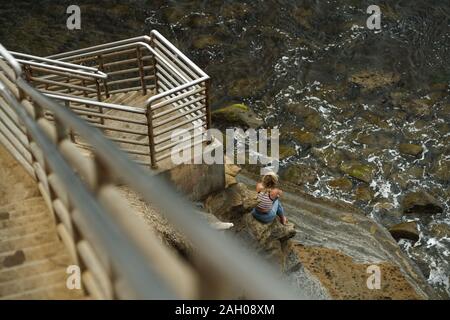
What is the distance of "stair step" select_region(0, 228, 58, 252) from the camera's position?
464 cm

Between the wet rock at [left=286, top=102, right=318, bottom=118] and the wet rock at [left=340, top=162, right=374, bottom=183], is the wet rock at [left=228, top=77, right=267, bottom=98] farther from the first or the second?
the wet rock at [left=340, top=162, right=374, bottom=183]

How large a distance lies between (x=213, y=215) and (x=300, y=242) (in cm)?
399

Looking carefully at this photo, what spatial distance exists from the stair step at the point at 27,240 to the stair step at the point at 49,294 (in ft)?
1.76

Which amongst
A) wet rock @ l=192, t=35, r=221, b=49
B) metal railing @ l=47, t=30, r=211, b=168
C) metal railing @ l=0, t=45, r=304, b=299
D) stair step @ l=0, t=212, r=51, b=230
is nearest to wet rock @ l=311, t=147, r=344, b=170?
wet rock @ l=192, t=35, r=221, b=49

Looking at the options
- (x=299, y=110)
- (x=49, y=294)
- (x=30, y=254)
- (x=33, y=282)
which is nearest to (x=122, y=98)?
(x=30, y=254)

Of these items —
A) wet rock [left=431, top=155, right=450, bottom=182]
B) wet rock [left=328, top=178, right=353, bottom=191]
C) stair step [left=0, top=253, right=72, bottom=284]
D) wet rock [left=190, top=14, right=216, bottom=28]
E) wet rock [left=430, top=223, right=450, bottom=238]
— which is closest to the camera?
stair step [left=0, top=253, right=72, bottom=284]

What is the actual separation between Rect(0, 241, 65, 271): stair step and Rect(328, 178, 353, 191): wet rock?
46.0 feet

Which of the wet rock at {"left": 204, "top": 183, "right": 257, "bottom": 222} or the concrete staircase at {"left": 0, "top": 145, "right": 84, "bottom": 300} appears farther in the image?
the wet rock at {"left": 204, "top": 183, "right": 257, "bottom": 222}

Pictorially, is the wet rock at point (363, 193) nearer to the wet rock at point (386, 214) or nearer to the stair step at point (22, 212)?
the wet rock at point (386, 214)

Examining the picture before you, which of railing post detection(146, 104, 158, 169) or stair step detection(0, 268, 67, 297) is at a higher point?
stair step detection(0, 268, 67, 297)

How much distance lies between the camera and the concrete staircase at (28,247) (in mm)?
4195

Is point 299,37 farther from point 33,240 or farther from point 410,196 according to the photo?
point 33,240

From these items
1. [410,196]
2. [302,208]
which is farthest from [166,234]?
[410,196]

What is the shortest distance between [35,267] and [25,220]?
25.3 inches
